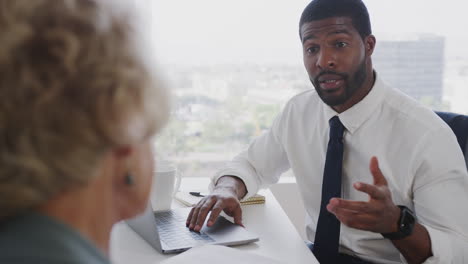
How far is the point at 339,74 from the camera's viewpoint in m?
1.50

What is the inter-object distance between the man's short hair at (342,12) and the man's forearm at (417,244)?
648mm

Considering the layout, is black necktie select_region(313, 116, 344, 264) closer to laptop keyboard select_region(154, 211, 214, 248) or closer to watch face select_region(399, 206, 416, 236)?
watch face select_region(399, 206, 416, 236)

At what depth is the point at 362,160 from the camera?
1446 mm

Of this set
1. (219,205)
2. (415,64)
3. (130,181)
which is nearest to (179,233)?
(219,205)

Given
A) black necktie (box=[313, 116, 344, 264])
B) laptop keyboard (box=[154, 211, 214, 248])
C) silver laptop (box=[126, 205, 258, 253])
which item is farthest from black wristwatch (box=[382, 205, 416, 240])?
laptop keyboard (box=[154, 211, 214, 248])

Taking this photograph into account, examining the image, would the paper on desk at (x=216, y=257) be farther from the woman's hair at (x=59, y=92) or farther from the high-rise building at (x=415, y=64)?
the high-rise building at (x=415, y=64)

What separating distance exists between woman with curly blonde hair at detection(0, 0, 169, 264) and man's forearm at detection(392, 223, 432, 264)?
36.9 inches

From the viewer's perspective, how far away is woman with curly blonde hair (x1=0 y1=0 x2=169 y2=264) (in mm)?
378

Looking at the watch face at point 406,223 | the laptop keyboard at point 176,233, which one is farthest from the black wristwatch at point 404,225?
the laptop keyboard at point 176,233

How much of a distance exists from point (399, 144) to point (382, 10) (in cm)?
121

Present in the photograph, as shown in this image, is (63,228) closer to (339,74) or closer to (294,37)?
(339,74)

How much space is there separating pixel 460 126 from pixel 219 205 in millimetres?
738

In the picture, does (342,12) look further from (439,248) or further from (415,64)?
(415,64)

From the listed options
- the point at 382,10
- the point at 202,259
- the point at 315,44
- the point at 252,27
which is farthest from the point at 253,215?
the point at 382,10
